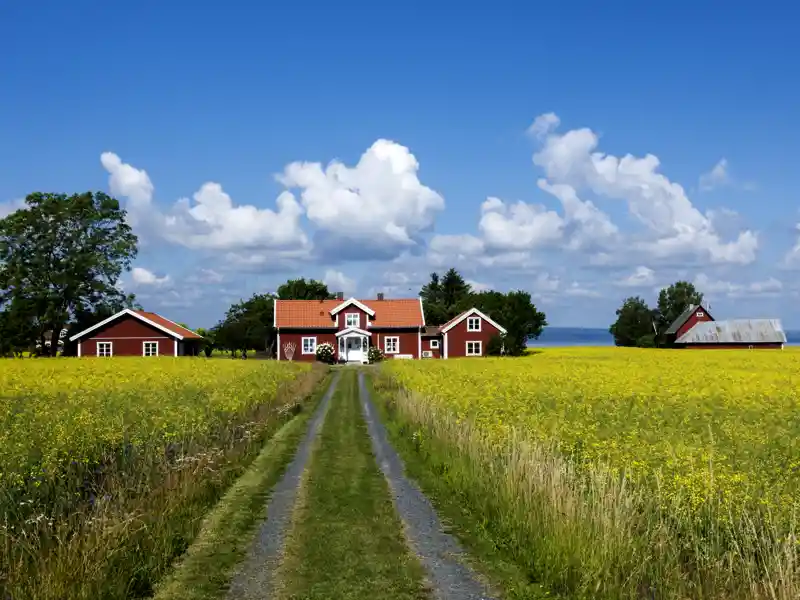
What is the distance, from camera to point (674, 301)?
154m

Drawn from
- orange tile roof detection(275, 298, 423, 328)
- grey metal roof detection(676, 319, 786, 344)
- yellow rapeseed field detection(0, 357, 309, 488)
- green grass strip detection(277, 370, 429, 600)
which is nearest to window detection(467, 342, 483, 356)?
orange tile roof detection(275, 298, 423, 328)

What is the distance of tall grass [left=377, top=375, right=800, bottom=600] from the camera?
847 centimetres

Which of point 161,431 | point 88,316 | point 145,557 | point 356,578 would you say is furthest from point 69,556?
point 88,316

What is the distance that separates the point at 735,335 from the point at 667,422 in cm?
10871

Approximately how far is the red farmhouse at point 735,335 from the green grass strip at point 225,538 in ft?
373

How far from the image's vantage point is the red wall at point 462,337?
90.2 metres

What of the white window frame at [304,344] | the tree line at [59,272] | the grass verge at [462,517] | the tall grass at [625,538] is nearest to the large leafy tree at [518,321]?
the tree line at [59,272]

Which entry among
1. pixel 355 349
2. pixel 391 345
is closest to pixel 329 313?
pixel 355 349

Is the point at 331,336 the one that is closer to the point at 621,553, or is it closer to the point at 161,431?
the point at 161,431

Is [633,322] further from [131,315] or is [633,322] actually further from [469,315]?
[131,315]

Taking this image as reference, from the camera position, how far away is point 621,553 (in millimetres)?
9641

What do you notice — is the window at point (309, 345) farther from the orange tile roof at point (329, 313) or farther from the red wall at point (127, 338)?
the red wall at point (127, 338)

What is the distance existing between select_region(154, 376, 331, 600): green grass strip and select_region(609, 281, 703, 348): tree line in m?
134

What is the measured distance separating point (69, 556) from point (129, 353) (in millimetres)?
76818
